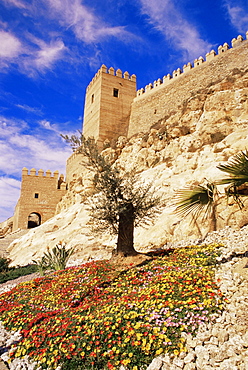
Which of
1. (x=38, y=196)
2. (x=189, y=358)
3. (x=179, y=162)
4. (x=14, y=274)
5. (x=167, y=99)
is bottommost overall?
(x=14, y=274)

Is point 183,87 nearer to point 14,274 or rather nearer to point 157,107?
point 157,107

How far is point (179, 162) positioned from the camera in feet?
44.8

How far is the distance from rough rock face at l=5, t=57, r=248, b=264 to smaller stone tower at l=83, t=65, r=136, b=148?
4.50 metres

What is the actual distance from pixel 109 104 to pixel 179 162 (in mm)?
13214

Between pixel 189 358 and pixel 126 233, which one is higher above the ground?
pixel 126 233

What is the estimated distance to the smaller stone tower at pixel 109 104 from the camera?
79.7 ft

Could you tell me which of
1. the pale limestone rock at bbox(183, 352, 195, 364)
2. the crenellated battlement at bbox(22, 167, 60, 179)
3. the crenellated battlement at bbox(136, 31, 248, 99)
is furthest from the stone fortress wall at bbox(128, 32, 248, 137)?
the pale limestone rock at bbox(183, 352, 195, 364)

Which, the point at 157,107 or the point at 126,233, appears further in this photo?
the point at 157,107

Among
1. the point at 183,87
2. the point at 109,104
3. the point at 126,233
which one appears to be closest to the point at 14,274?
the point at 126,233

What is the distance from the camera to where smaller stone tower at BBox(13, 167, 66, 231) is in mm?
27406

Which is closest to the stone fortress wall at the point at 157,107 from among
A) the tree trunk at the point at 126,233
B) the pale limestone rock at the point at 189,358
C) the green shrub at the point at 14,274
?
the tree trunk at the point at 126,233

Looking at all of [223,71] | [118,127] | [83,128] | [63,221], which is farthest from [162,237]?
[83,128]

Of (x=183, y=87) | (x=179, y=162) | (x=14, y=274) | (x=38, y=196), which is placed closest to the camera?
(x=14, y=274)

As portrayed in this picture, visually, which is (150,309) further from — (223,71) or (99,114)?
(99,114)
